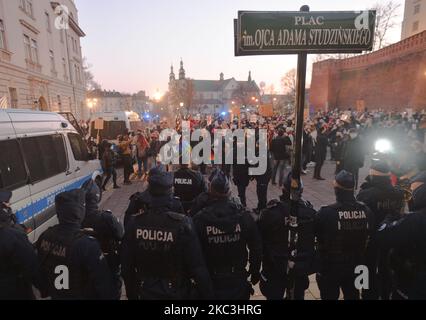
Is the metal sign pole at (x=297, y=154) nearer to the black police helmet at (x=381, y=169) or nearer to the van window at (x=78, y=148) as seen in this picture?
the black police helmet at (x=381, y=169)

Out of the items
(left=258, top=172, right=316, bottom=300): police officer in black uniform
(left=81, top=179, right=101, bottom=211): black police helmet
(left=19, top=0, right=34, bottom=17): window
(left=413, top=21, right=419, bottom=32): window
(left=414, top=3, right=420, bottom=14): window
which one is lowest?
(left=258, top=172, right=316, bottom=300): police officer in black uniform

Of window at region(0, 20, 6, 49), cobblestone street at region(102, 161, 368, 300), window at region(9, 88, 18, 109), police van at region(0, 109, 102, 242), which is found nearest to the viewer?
police van at region(0, 109, 102, 242)

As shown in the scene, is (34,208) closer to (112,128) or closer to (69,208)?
(69,208)

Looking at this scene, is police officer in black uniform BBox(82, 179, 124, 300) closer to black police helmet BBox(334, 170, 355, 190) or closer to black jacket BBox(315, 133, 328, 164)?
black police helmet BBox(334, 170, 355, 190)

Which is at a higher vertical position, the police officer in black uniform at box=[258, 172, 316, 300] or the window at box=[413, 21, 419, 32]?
the window at box=[413, 21, 419, 32]

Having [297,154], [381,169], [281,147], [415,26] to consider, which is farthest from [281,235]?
[415,26]

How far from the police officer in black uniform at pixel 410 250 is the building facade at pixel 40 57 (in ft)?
61.1

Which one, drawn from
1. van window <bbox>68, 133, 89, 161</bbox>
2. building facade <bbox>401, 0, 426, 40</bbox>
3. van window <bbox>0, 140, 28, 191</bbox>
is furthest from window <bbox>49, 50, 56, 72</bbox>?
building facade <bbox>401, 0, 426, 40</bbox>

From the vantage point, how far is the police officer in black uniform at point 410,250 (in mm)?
2404

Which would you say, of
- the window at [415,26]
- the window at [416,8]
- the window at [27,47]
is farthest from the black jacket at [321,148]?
the window at [416,8]

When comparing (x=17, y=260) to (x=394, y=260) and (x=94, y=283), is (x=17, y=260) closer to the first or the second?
(x=94, y=283)

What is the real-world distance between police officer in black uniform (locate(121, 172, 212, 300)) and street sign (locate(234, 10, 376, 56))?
143 cm

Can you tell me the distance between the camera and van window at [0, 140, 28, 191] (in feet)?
12.3
